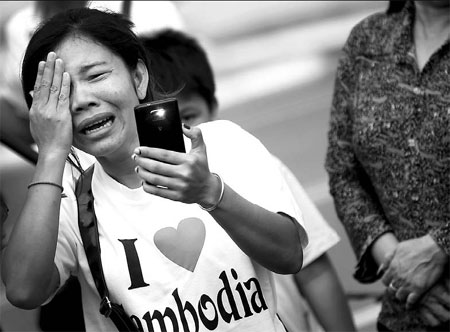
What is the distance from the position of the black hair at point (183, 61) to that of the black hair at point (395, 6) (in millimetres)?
591

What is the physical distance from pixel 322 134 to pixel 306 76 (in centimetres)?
32

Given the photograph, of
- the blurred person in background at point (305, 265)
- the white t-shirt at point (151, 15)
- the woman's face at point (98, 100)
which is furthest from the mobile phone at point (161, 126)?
the white t-shirt at point (151, 15)

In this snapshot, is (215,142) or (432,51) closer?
(215,142)

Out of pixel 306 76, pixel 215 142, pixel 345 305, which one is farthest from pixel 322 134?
pixel 215 142

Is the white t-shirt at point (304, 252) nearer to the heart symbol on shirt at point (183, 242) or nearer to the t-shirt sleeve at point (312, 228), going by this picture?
the t-shirt sleeve at point (312, 228)

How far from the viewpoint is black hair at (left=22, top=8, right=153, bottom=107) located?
1.80 meters

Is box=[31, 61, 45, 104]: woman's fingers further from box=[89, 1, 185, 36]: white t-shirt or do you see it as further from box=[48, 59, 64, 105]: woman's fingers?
box=[89, 1, 185, 36]: white t-shirt

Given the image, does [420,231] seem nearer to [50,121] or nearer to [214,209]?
[214,209]

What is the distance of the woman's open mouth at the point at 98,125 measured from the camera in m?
1.74

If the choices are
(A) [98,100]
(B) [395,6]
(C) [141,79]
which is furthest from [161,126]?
(B) [395,6]

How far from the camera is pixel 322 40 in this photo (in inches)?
182

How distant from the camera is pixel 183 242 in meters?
1.71

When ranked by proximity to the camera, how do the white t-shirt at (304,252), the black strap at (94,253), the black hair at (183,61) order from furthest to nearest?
1. the black hair at (183,61)
2. the white t-shirt at (304,252)
3. the black strap at (94,253)

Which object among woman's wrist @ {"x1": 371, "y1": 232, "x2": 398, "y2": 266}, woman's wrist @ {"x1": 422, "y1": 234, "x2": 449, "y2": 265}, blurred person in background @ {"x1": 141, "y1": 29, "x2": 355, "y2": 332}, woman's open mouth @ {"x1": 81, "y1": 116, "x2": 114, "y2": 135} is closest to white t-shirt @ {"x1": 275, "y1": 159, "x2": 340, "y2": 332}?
blurred person in background @ {"x1": 141, "y1": 29, "x2": 355, "y2": 332}
